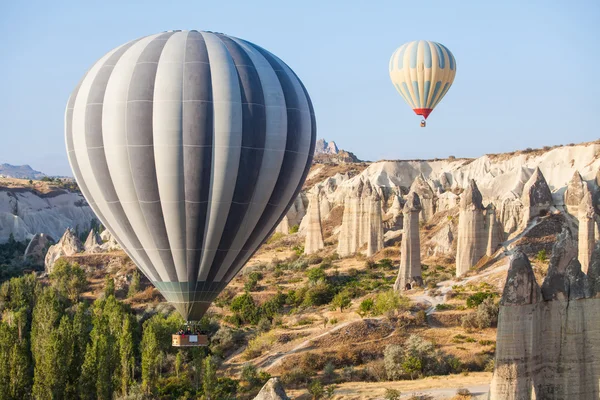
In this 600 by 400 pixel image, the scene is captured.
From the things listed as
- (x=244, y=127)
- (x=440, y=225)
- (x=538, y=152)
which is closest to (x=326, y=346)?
(x=244, y=127)

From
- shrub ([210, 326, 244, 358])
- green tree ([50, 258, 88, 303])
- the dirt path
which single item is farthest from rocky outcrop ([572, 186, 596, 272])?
green tree ([50, 258, 88, 303])

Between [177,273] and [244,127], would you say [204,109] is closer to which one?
[244,127]

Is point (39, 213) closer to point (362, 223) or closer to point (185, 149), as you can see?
point (362, 223)

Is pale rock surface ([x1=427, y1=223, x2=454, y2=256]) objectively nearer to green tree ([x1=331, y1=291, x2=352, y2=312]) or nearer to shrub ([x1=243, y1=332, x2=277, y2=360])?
green tree ([x1=331, y1=291, x2=352, y2=312])

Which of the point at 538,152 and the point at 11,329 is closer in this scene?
the point at 11,329

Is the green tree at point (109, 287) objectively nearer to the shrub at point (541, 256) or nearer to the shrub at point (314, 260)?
the shrub at point (314, 260)

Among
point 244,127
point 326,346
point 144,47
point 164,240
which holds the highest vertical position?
point 144,47
